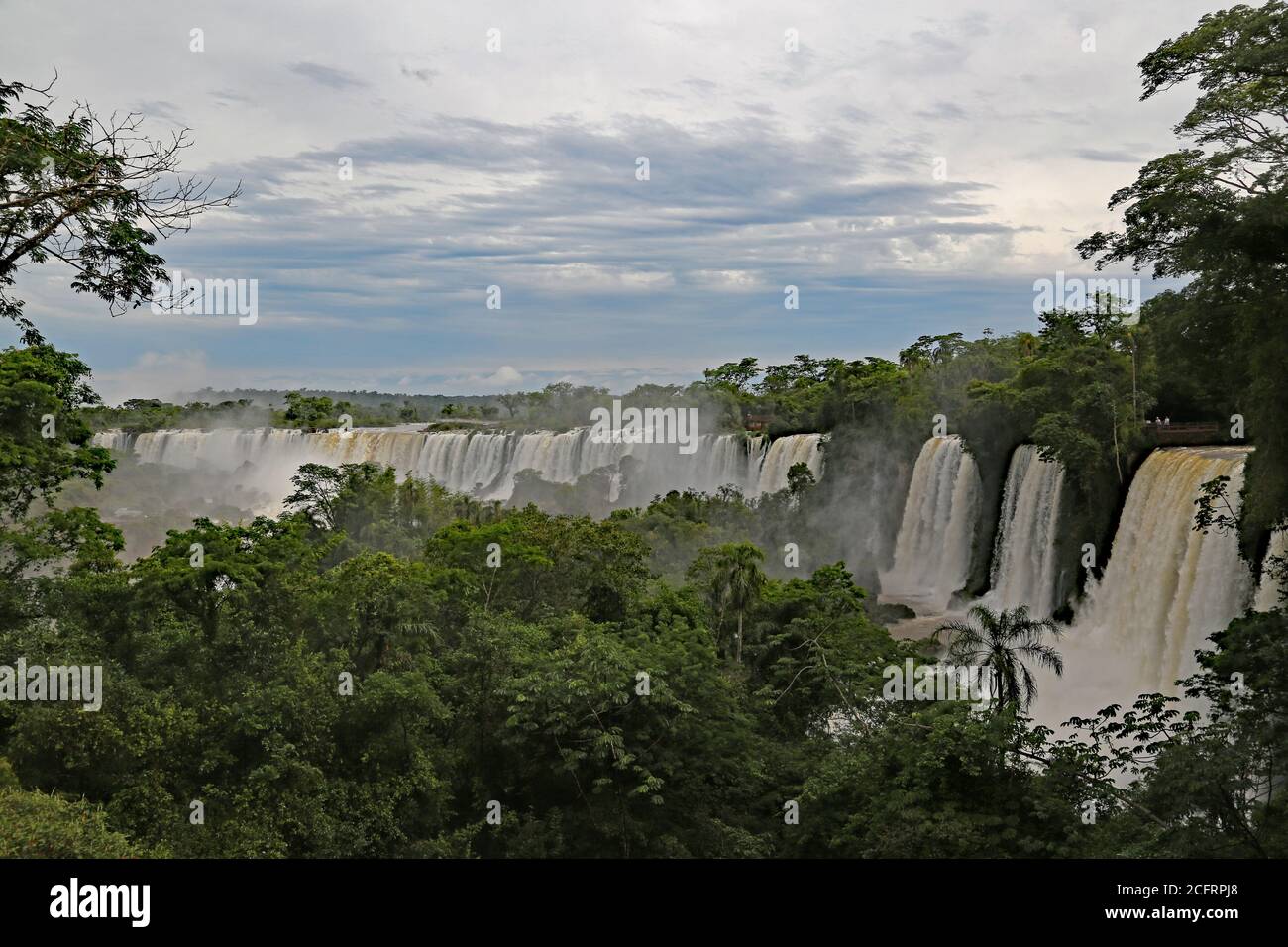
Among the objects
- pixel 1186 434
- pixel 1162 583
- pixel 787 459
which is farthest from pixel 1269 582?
pixel 787 459

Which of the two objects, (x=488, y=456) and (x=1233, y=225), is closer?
(x=1233, y=225)

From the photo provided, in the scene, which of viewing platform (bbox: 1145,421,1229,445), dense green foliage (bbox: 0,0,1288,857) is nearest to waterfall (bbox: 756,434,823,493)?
viewing platform (bbox: 1145,421,1229,445)

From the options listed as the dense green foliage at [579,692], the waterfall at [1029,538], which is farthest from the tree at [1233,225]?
the waterfall at [1029,538]

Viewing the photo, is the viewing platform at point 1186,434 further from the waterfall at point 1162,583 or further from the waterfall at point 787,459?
the waterfall at point 787,459

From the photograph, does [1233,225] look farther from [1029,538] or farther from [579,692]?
[1029,538]
